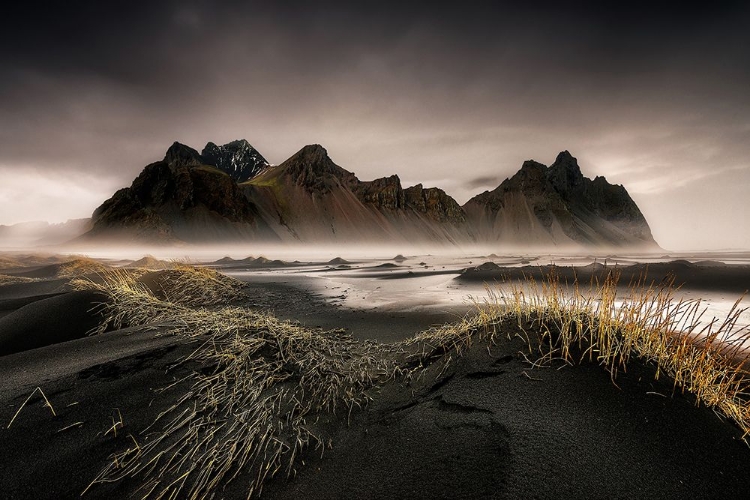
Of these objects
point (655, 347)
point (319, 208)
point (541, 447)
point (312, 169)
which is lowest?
point (541, 447)

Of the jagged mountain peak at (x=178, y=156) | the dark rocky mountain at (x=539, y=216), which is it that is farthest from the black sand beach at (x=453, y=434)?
the dark rocky mountain at (x=539, y=216)

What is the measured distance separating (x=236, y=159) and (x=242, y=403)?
18652 centimetres

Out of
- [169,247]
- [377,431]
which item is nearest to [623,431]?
[377,431]

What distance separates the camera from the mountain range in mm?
87250

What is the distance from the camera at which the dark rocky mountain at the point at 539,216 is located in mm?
158625

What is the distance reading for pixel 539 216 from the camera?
166 metres

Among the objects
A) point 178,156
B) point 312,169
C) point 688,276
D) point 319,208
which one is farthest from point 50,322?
point 178,156

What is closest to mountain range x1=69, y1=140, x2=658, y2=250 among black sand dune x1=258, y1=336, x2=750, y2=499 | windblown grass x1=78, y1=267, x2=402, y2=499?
windblown grass x1=78, y1=267, x2=402, y2=499

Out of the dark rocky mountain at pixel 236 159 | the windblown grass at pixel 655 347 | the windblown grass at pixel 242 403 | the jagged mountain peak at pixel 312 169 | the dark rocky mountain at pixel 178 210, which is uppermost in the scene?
the dark rocky mountain at pixel 236 159

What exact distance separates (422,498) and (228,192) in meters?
107

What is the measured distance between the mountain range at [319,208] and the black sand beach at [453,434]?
300 ft

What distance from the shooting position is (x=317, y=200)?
118 metres

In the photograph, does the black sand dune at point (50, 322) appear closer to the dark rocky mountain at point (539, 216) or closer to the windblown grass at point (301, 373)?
the windblown grass at point (301, 373)

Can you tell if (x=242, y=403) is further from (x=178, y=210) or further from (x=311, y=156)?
(x=311, y=156)
